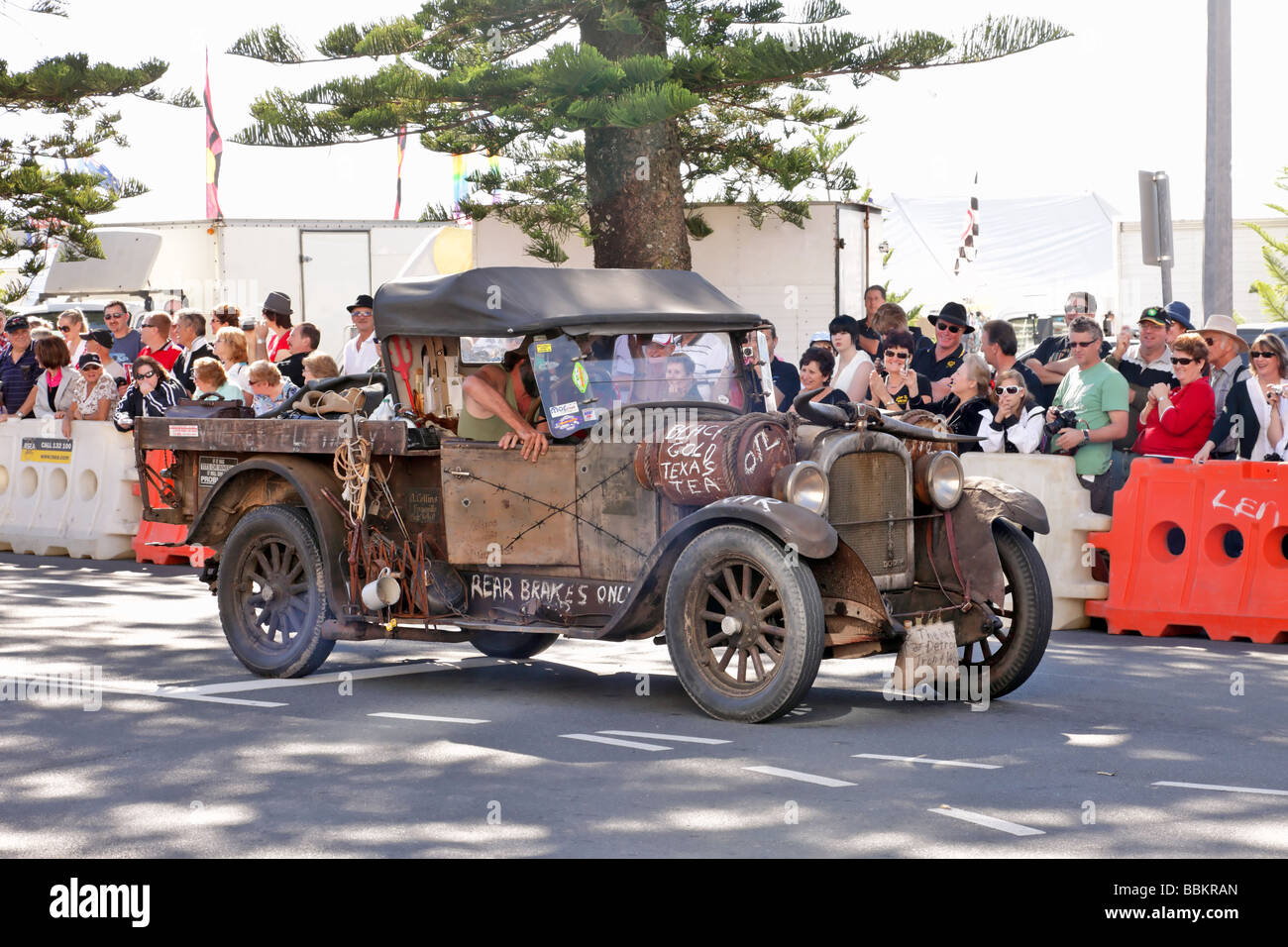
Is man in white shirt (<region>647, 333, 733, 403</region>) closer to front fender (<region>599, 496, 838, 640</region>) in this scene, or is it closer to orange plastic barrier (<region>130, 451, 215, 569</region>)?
front fender (<region>599, 496, 838, 640</region>)

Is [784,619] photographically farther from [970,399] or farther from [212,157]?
[212,157]

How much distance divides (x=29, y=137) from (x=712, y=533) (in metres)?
20.2

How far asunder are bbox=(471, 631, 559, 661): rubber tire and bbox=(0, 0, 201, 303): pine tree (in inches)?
573

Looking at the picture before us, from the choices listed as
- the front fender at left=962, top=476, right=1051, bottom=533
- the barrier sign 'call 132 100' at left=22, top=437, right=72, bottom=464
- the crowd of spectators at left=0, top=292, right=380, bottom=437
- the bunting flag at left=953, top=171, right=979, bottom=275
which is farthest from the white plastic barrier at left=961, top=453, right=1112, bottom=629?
the bunting flag at left=953, top=171, right=979, bottom=275

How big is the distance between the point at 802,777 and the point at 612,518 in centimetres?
201

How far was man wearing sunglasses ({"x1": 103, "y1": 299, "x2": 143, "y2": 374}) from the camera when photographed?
17.6 metres

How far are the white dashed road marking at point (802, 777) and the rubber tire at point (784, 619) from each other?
669 millimetres

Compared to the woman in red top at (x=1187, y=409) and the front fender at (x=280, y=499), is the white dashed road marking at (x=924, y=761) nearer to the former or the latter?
the front fender at (x=280, y=499)

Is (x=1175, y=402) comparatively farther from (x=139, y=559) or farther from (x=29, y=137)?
(x=29, y=137)

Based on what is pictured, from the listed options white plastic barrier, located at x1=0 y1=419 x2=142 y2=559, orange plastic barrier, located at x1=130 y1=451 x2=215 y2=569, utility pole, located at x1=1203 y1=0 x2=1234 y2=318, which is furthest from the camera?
white plastic barrier, located at x1=0 y1=419 x2=142 y2=559

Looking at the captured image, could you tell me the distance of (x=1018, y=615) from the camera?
8.20m

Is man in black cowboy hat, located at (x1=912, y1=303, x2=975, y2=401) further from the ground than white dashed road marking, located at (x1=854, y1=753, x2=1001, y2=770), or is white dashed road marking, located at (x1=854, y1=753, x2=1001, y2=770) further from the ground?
man in black cowboy hat, located at (x1=912, y1=303, x2=975, y2=401)

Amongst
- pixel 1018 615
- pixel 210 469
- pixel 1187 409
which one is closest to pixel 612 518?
pixel 1018 615

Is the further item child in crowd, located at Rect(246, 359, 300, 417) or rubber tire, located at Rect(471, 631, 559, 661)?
child in crowd, located at Rect(246, 359, 300, 417)
